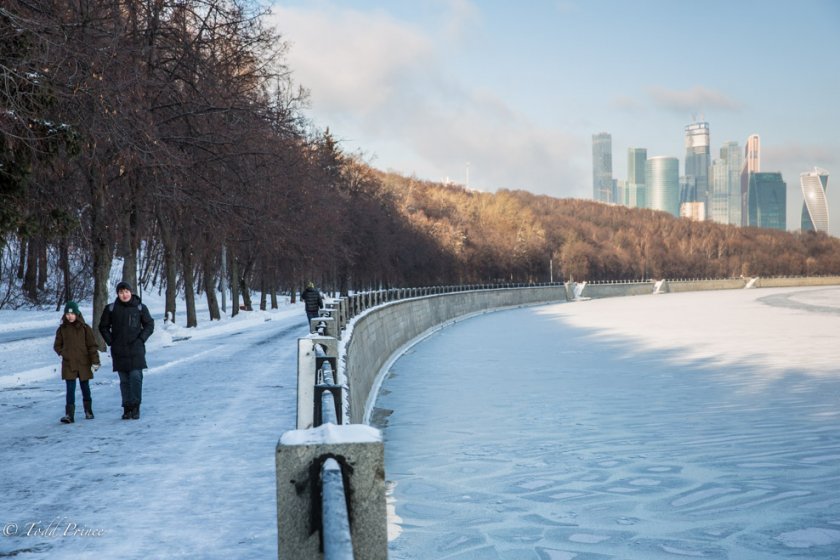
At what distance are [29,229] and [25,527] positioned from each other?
866cm

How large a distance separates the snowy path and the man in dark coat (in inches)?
15.9

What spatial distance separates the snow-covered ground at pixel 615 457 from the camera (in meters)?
8.54

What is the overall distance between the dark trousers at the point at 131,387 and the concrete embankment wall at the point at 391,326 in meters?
2.92

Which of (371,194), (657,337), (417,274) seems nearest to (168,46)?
(657,337)

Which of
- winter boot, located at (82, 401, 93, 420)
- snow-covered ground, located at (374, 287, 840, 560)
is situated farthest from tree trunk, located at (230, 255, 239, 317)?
winter boot, located at (82, 401, 93, 420)

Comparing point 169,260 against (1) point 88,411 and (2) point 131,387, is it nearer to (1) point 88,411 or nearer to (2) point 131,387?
(1) point 88,411

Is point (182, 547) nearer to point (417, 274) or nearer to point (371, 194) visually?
point (371, 194)

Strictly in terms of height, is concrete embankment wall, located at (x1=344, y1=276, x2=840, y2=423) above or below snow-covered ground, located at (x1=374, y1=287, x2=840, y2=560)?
above

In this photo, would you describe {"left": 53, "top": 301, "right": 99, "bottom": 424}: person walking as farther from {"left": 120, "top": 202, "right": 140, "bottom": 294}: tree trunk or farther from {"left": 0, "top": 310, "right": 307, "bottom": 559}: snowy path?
{"left": 120, "top": 202, "right": 140, "bottom": 294}: tree trunk

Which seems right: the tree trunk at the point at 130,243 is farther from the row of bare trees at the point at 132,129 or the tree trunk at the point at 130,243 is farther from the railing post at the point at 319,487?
the railing post at the point at 319,487

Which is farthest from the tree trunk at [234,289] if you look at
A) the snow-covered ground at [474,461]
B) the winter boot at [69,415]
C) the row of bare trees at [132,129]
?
the winter boot at [69,415]

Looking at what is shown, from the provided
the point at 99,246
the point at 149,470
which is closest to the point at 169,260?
the point at 99,246

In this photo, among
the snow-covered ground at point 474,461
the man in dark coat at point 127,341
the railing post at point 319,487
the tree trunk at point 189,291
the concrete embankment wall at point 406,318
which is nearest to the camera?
the railing post at point 319,487

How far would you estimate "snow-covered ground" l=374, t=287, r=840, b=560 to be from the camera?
8.54 meters
